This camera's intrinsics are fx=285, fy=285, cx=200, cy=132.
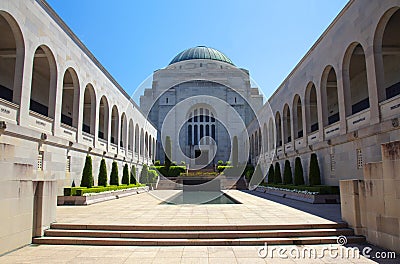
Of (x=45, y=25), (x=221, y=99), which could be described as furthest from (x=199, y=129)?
(x=45, y=25)

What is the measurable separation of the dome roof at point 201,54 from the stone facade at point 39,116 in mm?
33616

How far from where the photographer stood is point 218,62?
54562 millimetres

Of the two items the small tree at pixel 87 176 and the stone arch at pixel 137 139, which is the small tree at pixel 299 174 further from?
the stone arch at pixel 137 139

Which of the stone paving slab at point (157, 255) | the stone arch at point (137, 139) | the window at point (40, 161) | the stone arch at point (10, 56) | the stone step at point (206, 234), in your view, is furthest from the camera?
the stone arch at point (137, 139)

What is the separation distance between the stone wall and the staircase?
44 centimetres

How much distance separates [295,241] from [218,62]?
50.2 metres

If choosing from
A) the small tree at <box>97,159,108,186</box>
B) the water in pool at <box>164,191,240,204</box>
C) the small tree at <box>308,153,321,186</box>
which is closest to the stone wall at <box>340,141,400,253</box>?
the water in pool at <box>164,191,240,204</box>

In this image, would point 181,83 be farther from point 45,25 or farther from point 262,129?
point 45,25

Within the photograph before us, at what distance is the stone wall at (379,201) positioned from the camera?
6.05m

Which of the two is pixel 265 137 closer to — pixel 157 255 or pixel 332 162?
pixel 332 162

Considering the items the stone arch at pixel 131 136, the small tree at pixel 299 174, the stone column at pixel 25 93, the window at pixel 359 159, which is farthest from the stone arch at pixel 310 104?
the stone arch at pixel 131 136

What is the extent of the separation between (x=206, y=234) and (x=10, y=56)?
14256 mm

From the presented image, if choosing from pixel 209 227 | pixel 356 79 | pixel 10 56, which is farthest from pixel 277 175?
pixel 10 56

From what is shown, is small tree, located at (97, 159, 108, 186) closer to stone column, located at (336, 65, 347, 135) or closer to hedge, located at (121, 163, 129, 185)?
hedge, located at (121, 163, 129, 185)
